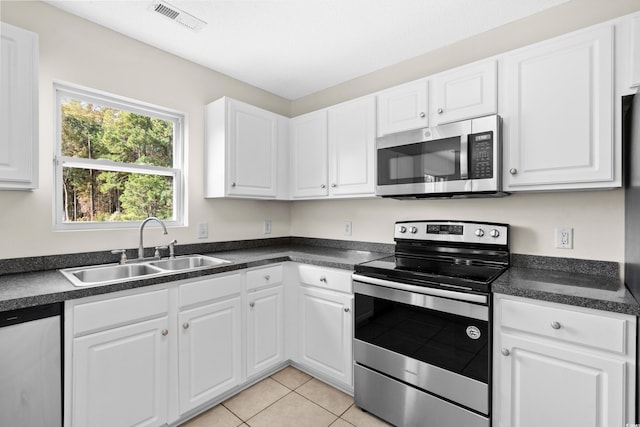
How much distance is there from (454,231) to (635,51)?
1.25 meters

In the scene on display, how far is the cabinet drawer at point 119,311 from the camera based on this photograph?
144cm

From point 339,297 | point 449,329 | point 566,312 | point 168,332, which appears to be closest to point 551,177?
point 566,312

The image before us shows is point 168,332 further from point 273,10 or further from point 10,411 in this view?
point 273,10

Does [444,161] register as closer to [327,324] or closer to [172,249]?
[327,324]

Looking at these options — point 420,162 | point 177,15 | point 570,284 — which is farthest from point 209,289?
point 570,284

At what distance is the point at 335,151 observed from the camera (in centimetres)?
258

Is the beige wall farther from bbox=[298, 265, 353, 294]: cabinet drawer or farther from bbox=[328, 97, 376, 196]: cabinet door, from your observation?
bbox=[298, 265, 353, 294]: cabinet drawer

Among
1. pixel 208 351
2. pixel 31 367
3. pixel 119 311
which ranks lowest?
pixel 208 351

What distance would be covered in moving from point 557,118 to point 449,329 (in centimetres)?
125

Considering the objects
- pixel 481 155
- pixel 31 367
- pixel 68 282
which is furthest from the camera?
pixel 481 155

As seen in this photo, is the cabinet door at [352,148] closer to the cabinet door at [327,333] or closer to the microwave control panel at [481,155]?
the microwave control panel at [481,155]

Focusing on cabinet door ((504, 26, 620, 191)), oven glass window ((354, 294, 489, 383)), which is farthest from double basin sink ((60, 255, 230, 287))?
cabinet door ((504, 26, 620, 191))

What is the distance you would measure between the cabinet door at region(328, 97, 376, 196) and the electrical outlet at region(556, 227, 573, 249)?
47.0 inches

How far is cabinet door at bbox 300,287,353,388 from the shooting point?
2084mm
